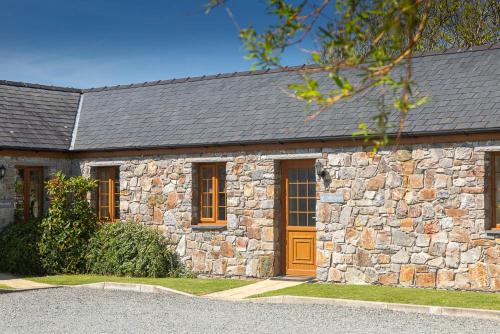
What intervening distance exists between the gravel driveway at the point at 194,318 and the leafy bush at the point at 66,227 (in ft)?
12.8

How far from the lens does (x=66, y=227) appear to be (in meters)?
18.5

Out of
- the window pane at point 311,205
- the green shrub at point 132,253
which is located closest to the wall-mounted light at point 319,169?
the window pane at point 311,205

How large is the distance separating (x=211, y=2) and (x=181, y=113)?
13972mm

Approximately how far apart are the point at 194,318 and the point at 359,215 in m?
4.78

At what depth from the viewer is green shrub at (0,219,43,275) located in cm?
1806

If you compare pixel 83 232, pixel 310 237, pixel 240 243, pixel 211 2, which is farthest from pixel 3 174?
pixel 211 2

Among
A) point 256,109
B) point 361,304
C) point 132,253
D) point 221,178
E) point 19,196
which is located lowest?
point 361,304

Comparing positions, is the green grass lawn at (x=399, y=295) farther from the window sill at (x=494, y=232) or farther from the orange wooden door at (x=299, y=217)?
the orange wooden door at (x=299, y=217)

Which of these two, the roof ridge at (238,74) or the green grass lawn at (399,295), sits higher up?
the roof ridge at (238,74)

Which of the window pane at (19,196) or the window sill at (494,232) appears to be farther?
the window pane at (19,196)

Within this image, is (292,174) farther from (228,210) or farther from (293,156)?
(228,210)

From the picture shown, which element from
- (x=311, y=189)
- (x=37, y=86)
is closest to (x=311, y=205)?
(x=311, y=189)

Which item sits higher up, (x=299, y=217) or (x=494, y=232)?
(x=299, y=217)

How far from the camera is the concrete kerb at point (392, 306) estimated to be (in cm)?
1159
